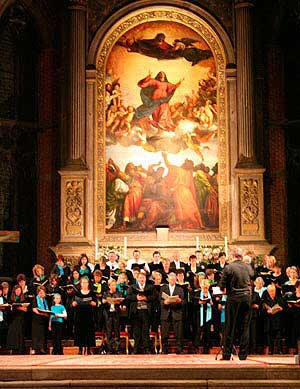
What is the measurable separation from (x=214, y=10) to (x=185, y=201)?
486 centimetres

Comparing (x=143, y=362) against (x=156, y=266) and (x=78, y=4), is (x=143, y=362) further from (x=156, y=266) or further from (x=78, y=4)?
(x=78, y=4)

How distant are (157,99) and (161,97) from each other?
0.11 m

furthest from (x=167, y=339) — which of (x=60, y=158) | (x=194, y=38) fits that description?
(x=194, y=38)

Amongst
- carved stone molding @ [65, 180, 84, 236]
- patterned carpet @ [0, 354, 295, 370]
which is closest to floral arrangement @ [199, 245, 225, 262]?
carved stone molding @ [65, 180, 84, 236]

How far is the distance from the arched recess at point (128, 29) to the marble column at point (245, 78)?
27 cm

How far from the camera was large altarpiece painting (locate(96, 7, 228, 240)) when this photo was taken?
68.7 ft

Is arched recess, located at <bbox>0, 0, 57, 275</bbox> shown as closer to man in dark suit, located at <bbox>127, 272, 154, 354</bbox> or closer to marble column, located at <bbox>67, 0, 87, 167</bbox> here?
marble column, located at <bbox>67, 0, 87, 167</bbox>

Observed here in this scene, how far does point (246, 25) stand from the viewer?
2111 centimetres

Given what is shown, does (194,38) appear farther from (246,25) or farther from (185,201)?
(185,201)

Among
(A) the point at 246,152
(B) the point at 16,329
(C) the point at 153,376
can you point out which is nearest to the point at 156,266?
(B) the point at 16,329

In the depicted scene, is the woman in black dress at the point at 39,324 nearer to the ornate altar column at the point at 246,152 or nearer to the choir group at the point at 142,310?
the choir group at the point at 142,310

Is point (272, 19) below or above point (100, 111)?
above

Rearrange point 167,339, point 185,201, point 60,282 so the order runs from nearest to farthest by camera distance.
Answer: point 167,339
point 60,282
point 185,201

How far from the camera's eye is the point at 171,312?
51.4ft
